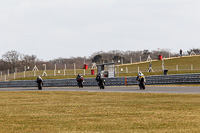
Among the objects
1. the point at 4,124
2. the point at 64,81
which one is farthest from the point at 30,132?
the point at 64,81

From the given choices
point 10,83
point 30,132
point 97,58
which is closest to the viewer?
point 30,132

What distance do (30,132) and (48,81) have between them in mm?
35647

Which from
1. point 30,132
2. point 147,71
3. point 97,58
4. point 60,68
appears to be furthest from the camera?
point 97,58

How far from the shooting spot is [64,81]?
4234 centimetres

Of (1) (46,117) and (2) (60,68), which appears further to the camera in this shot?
(2) (60,68)

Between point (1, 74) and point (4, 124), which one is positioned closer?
point (4, 124)

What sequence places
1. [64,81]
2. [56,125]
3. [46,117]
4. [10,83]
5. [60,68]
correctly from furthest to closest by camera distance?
[60,68]
[10,83]
[64,81]
[46,117]
[56,125]

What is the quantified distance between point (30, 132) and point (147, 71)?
1694 inches

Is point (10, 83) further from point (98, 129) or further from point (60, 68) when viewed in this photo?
point (98, 129)

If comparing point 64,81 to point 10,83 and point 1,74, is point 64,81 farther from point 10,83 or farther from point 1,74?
point 1,74

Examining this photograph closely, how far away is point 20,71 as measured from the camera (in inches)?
2398

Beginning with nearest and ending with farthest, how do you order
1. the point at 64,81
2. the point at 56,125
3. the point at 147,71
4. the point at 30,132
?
the point at 30,132
the point at 56,125
the point at 64,81
the point at 147,71

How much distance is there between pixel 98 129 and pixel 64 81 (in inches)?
1328

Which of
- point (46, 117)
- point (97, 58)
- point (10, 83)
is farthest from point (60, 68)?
point (46, 117)
